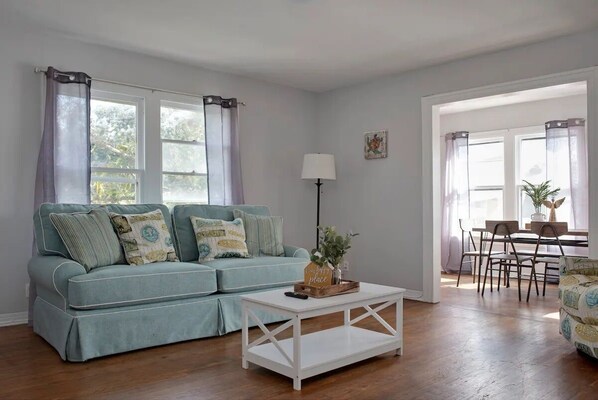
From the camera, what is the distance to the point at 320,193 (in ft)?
20.5

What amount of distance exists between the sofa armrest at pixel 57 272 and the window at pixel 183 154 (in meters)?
1.64

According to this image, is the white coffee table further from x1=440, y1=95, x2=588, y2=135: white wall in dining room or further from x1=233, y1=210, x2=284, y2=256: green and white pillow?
x1=440, y1=95, x2=588, y2=135: white wall in dining room

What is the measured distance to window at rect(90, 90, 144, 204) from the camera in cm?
447

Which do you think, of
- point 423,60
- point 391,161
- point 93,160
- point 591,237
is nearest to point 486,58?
point 423,60

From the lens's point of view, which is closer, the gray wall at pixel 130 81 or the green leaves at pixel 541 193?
the gray wall at pixel 130 81

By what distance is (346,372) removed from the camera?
9.37ft

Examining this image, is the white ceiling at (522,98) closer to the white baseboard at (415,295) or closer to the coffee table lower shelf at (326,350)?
the white baseboard at (415,295)

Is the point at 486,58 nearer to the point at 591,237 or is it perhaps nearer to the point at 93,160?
the point at 591,237

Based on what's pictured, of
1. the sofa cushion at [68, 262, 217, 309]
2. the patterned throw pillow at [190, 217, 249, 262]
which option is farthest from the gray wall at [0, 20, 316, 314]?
the patterned throw pillow at [190, 217, 249, 262]

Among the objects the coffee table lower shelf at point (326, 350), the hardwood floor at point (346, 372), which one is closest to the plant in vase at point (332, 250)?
the coffee table lower shelf at point (326, 350)

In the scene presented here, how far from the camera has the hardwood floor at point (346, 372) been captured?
2.54 meters

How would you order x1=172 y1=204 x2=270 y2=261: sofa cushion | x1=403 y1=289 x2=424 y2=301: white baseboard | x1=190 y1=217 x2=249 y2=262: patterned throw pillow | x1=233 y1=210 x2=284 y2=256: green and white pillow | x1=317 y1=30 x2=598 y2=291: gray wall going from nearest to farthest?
x1=190 y1=217 x2=249 y2=262: patterned throw pillow, x1=172 y1=204 x2=270 y2=261: sofa cushion, x1=233 y1=210 x2=284 y2=256: green and white pillow, x1=317 y1=30 x2=598 y2=291: gray wall, x1=403 y1=289 x2=424 y2=301: white baseboard

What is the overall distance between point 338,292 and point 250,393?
0.78 metres

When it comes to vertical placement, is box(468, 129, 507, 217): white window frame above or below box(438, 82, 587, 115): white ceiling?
below
